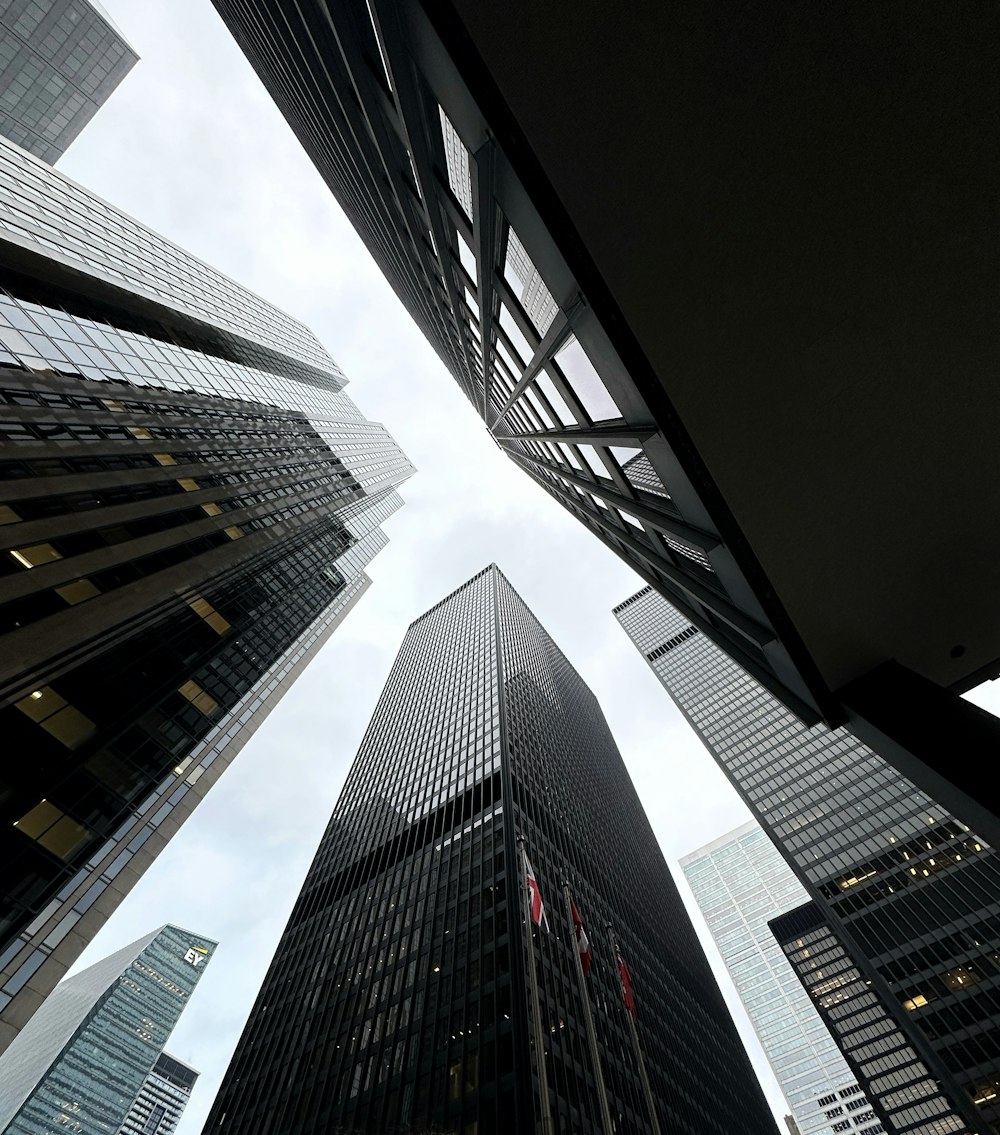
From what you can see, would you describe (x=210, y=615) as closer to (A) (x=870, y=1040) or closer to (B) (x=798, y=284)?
(B) (x=798, y=284)

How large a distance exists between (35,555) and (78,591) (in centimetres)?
271

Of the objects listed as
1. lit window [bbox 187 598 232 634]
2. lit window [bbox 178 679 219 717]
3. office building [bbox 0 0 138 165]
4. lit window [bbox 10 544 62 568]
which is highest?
office building [bbox 0 0 138 165]

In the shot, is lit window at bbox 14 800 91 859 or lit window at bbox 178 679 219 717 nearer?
lit window at bbox 14 800 91 859

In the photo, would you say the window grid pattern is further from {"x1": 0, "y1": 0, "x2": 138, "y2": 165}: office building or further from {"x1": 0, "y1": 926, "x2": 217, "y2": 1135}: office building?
{"x1": 0, "y1": 926, "x2": 217, "y2": 1135}: office building

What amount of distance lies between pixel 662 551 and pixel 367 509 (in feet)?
315

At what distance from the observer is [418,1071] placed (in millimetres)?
50000

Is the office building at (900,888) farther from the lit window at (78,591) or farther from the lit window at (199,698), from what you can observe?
the lit window at (78,591)

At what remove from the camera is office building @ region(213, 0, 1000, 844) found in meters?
3.23

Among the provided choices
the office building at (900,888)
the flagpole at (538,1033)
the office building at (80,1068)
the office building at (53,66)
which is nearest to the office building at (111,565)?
the flagpole at (538,1033)

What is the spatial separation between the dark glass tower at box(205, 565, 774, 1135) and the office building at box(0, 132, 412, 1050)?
31.1 meters

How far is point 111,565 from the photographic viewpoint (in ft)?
109

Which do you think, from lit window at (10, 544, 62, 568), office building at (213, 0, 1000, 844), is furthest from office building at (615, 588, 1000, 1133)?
lit window at (10, 544, 62, 568)

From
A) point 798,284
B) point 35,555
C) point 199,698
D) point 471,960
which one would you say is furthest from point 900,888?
point 798,284

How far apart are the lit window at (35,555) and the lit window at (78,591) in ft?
4.84
